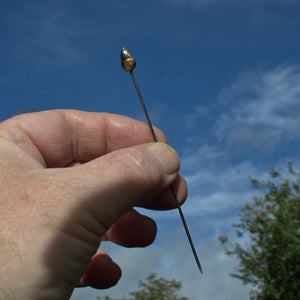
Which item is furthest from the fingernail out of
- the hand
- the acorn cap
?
the acorn cap

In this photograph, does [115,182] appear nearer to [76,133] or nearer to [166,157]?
[166,157]

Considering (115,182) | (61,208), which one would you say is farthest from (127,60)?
(61,208)

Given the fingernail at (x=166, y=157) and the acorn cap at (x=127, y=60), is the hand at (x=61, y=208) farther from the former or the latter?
the acorn cap at (x=127, y=60)

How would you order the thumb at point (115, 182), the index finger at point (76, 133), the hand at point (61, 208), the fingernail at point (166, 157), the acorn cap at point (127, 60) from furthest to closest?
the index finger at point (76, 133)
the acorn cap at point (127, 60)
the fingernail at point (166, 157)
the thumb at point (115, 182)
the hand at point (61, 208)

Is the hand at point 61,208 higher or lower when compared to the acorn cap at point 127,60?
lower

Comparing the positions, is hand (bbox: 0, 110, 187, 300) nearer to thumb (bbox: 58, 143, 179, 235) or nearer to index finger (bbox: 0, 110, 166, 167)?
thumb (bbox: 58, 143, 179, 235)

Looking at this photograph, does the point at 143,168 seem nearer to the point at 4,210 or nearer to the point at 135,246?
the point at 4,210

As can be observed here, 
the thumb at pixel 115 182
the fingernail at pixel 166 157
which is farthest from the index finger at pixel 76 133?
the thumb at pixel 115 182
